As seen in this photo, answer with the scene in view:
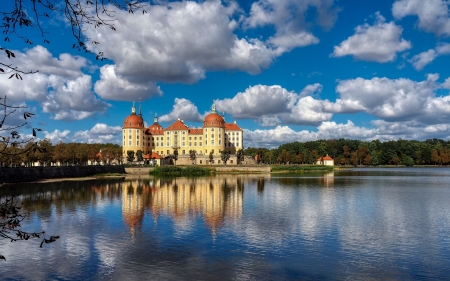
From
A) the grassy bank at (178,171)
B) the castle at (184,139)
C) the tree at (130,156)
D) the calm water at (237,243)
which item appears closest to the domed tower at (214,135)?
the castle at (184,139)

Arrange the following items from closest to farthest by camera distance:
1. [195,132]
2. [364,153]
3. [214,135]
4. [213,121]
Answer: [214,135] → [213,121] → [195,132] → [364,153]

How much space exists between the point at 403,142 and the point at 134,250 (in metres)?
125

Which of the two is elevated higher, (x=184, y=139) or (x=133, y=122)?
(x=133, y=122)

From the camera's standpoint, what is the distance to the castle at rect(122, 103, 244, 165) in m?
88.2

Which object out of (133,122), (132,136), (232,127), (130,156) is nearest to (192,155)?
(130,156)

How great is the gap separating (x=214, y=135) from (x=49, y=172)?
42.1 meters

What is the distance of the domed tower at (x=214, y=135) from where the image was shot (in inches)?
3521

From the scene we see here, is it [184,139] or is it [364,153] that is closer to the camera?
[184,139]

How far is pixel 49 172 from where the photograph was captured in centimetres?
5391

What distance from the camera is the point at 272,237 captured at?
52.5 feet

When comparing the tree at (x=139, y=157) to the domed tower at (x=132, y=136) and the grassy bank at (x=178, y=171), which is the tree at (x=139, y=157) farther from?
the grassy bank at (x=178, y=171)

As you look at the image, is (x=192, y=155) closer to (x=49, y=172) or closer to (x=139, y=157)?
(x=139, y=157)

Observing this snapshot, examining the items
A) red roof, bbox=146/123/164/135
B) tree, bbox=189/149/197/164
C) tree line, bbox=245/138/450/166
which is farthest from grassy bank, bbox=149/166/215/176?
tree line, bbox=245/138/450/166

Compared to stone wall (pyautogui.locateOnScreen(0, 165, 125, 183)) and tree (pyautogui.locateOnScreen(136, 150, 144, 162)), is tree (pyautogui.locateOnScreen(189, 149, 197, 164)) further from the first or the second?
stone wall (pyautogui.locateOnScreen(0, 165, 125, 183))
